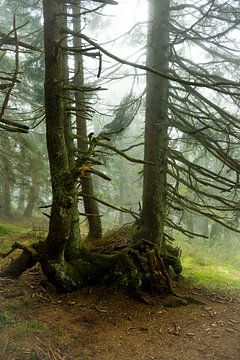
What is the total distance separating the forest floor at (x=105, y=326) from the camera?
405 cm

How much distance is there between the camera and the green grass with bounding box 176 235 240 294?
7961 millimetres

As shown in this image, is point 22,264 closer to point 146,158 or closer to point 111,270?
point 111,270

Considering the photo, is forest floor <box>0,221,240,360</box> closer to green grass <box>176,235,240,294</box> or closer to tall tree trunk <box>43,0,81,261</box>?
tall tree trunk <box>43,0,81,261</box>

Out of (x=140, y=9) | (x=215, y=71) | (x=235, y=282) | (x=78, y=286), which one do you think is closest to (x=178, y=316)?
(x=78, y=286)

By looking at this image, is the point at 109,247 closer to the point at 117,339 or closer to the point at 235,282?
the point at 117,339

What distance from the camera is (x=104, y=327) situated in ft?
15.9

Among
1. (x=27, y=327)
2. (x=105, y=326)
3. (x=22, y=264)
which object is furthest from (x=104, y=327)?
(x=22, y=264)

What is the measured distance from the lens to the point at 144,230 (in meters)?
6.93

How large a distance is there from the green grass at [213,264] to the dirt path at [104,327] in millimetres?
1615

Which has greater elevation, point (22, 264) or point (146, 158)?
point (146, 158)

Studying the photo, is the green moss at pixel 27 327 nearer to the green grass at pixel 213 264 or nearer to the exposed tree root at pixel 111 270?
the exposed tree root at pixel 111 270

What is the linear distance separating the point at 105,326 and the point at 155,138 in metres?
3.63

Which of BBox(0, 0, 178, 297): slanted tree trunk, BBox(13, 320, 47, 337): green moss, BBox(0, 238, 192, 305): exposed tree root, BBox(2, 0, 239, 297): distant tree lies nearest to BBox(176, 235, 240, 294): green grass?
BBox(2, 0, 239, 297): distant tree

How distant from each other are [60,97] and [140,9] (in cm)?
426
